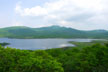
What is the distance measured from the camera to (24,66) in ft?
41.3

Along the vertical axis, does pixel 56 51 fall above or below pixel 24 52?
below

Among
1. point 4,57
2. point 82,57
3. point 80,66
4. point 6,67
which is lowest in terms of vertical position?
point 80,66

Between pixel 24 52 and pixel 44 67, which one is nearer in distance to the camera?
pixel 44 67

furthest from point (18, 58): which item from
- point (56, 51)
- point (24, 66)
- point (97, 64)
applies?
point (56, 51)

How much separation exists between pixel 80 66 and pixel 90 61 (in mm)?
2716

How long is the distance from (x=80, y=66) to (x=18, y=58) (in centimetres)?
1816

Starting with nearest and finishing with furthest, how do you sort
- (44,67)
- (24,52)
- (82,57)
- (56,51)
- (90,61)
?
1. (44,67)
2. (24,52)
3. (90,61)
4. (82,57)
5. (56,51)

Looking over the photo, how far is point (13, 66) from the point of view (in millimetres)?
13398

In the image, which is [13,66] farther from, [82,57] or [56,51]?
[56,51]

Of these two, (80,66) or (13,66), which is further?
(80,66)

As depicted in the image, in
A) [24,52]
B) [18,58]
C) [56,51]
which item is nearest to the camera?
[18,58]

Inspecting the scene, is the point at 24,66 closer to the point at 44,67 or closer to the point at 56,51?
the point at 44,67

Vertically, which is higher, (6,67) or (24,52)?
(24,52)

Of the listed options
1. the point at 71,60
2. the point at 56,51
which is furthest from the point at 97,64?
the point at 56,51
